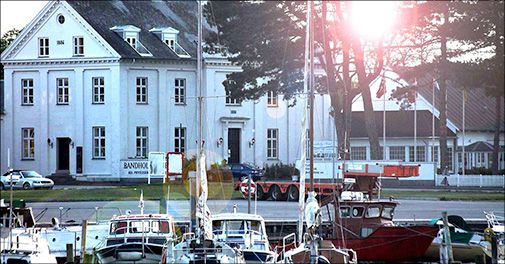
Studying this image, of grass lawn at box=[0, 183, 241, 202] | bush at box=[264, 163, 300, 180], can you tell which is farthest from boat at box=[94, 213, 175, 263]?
bush at box=[264, 163, 300, 180]

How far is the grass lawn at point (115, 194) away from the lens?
2314 inches

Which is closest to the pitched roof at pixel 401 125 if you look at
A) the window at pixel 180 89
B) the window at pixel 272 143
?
the window at pixel 272 143

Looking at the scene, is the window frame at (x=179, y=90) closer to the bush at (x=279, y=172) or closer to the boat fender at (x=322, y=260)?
the bush at (x=279, y=172)

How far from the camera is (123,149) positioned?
8131 cm

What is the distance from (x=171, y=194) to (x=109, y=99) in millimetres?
21441

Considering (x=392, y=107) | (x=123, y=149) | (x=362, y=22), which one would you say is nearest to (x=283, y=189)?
(x=362, y=22)

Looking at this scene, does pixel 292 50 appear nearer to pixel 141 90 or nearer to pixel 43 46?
pixel 141 90

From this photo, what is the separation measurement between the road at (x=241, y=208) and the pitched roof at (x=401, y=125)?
30711mm

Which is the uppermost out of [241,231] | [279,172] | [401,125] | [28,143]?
[401,125]

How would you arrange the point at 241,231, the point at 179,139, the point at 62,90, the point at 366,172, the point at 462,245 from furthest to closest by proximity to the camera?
the point at 179,139, the point at 62,90, the point at 366,172, the point at 462,245, the point at 241,231

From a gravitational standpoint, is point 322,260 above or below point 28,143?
below

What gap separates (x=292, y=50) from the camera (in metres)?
67.9

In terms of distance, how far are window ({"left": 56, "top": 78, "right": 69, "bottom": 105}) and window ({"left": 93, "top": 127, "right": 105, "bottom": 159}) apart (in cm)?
323

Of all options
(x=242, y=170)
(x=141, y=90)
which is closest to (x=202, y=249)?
(x=242, y=170)
